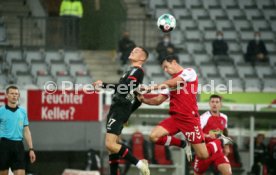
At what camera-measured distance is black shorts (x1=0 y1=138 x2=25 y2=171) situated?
45.1 ft

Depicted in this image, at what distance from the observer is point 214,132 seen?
47.8ft

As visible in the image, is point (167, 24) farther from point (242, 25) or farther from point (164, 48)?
point (242, 25)

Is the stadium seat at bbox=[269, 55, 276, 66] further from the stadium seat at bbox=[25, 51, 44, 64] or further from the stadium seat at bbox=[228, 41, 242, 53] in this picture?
the stadium seat at bbox=[25, 51, 44, 64]

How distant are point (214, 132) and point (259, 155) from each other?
5.43 m

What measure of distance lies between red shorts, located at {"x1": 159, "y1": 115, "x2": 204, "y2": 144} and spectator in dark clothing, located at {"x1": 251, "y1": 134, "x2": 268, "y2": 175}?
609 centimetres

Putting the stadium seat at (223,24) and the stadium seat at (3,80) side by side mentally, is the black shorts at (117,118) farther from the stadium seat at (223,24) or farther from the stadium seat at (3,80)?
the stadium seat at (223,24)

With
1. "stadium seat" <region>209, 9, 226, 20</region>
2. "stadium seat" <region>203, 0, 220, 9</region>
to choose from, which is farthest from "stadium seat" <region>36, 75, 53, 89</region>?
"stadium seat" <region>203, 0, 220, 9</region>

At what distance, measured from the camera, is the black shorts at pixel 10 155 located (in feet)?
A: 45.1

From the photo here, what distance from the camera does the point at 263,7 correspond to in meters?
24.7

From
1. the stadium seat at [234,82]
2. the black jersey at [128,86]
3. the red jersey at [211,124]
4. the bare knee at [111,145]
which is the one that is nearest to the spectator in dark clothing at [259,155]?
the stadium seat at [234,82]

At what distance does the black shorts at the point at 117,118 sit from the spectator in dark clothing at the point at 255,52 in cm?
981

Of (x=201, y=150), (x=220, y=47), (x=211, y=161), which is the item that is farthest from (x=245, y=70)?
(x=201, y=150)

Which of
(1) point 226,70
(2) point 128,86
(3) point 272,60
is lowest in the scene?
(2) point 128,86

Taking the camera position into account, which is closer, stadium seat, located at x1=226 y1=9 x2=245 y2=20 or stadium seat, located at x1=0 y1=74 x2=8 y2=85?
stadium seat, located at x1=0 y1=74 x2=8 y2=85
